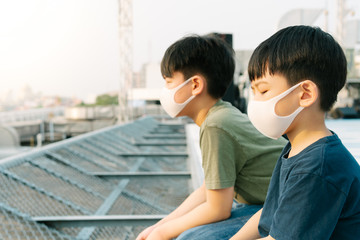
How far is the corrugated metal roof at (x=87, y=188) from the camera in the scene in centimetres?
196

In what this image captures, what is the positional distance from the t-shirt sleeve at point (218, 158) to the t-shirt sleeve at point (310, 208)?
391 millimetres

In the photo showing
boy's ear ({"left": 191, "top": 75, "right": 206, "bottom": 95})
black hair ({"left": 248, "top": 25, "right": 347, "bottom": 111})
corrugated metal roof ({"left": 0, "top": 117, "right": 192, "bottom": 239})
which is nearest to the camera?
black hair ({"left": 248, "top": 25, "right": 347, "bottom": 111})

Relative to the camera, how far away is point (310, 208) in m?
0.67

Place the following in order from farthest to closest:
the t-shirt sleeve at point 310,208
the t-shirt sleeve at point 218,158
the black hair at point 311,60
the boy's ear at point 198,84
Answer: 1. the boy's ear at point 198,84
2. the t-shirt sleeve at point 218,158
3. the black hair at point 311,60
4. the t-shirt sleeve at point 310,208

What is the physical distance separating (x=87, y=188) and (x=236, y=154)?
1.74 m

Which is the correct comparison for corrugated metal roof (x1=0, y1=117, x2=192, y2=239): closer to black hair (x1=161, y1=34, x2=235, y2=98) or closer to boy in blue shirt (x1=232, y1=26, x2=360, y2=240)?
black hair (x1=161, y1=34, x2=235, y2=98)

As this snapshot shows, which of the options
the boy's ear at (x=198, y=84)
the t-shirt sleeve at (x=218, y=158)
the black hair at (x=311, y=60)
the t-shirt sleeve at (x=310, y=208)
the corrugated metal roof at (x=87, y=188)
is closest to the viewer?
the t-shirt sleeve at (x=310, y=208)

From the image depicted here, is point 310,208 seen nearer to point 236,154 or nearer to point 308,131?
point 308,131

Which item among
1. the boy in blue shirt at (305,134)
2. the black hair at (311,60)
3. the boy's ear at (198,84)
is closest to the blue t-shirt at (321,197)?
the boy in blue shirt at (305,134)

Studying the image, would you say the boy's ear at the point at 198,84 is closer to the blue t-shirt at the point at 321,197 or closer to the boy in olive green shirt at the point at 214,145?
the boy in olive green shirt at the point at 214,145

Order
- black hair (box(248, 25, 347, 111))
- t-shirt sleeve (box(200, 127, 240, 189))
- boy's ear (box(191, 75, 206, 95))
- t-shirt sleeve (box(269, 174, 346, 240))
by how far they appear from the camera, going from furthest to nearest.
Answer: boy's ear (box(191, 75, 206, 95)) < t-shirt sleeve (box(200, 127, 240, 189)) < black hair (box(248, 25, 347, 111)) < t-shirt sleeve (box(269, 174, 346, 240))

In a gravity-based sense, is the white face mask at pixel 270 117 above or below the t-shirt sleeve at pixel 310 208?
above

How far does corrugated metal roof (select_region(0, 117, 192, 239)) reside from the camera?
1.96 metres

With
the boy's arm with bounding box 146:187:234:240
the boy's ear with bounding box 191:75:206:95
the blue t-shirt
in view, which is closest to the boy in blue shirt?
the blue t-shirt
